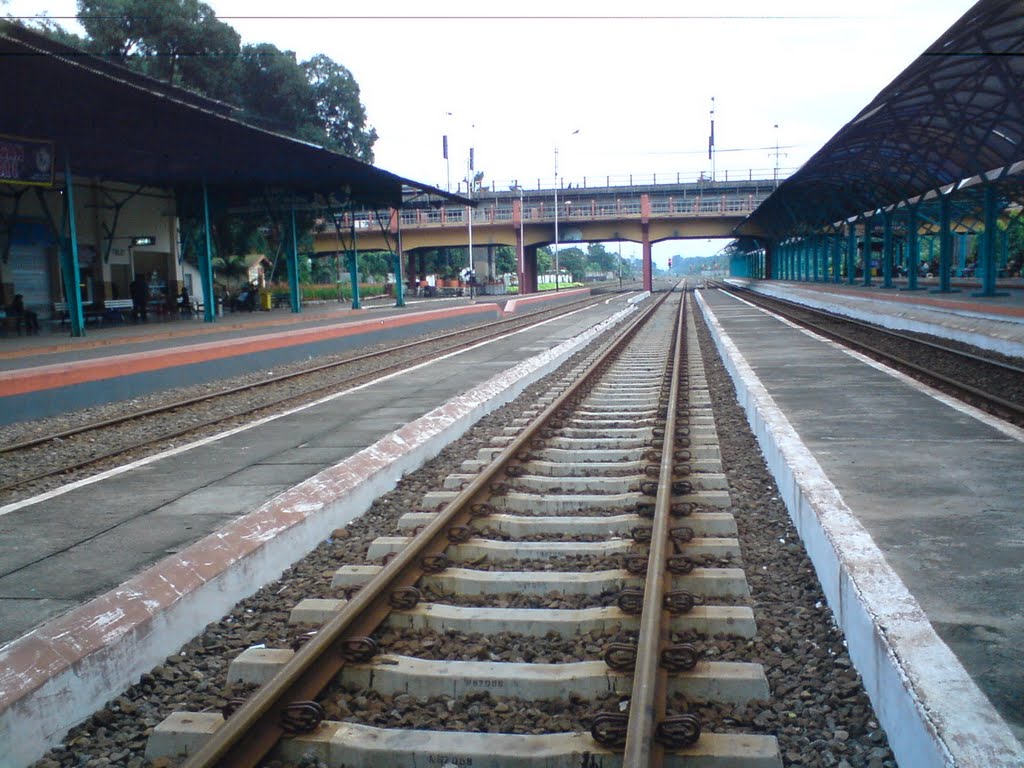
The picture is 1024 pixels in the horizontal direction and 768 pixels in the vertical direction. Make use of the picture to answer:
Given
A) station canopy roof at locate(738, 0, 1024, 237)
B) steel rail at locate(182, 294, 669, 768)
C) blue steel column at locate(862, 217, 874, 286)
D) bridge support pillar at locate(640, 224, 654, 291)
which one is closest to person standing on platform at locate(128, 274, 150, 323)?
station canopy roof at locate(738, 0, 1024, 237)

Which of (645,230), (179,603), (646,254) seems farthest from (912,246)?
(646,254)

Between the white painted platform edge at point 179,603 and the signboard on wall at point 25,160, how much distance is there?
48.0 ft

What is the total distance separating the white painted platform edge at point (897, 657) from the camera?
3004mm

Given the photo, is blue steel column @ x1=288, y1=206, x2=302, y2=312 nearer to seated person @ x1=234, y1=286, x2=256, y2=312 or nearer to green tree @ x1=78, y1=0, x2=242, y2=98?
seated person @ x1=234, y1=286, x2=256, y2=312

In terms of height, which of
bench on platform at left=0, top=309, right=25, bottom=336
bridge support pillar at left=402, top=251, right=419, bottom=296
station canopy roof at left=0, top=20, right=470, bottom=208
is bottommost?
bench on platform at left=0, top=309, right=25, bottom=336

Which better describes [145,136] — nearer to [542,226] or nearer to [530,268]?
[542,226]

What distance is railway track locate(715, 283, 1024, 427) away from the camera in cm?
1092

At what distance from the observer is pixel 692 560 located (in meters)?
5.33

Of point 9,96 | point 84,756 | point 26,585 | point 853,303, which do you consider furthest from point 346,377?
point 853,303

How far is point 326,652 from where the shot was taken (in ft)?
13.6

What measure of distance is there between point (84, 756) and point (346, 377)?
43.7ft

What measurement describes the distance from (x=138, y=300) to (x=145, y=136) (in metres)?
9.22

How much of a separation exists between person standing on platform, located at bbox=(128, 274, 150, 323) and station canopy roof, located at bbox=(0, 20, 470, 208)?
3405 millimetres

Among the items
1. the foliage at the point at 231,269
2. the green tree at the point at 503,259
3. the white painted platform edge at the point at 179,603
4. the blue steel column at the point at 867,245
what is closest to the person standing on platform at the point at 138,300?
the foliage at the point at 231,269
